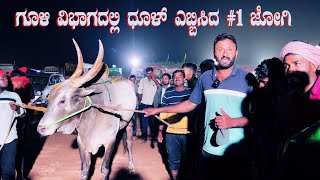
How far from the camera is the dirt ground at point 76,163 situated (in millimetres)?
5595

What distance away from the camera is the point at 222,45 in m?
3.03

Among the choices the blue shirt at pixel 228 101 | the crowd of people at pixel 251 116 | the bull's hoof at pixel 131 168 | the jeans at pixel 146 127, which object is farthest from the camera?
the jeans at pixel 146 127

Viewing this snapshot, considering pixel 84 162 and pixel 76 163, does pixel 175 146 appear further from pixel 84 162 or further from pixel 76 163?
pixel 76 163

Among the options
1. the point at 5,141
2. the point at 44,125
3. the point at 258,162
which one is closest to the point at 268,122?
the point at 258,162

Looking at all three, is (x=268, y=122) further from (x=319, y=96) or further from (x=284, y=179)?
(x=284, y=179)

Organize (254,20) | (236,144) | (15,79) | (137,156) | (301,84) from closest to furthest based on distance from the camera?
(301,84) < (236,144) < (15,79) < (137,156) < (254,20)

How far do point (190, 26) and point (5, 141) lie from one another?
17064mm

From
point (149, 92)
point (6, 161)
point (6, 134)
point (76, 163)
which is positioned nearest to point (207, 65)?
point (149, 92)

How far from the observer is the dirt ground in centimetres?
559

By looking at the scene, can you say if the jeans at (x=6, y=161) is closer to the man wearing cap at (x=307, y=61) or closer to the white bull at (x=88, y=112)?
the white bull at (x=88, y=112)

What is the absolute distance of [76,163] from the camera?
20.7ft

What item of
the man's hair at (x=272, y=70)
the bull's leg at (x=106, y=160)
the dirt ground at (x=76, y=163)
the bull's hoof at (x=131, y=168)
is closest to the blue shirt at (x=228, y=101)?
the man's hair at (x=272, y=70)

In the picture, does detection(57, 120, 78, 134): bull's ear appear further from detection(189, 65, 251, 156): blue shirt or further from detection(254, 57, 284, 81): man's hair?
detection(254, 57, 284, 81): man's hair

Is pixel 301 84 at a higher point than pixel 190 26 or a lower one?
lower
